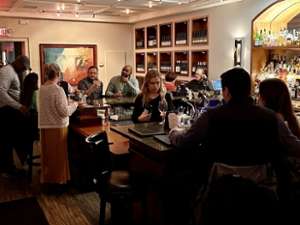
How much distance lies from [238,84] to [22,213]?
280 cm

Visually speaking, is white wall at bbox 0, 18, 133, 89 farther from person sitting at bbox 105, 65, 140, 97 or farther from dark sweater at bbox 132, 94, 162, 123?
dark sweater at bbox 132, 94, 162, 123

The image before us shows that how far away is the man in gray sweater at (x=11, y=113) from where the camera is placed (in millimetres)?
Answer: 4598

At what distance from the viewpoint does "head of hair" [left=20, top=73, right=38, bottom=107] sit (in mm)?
4555

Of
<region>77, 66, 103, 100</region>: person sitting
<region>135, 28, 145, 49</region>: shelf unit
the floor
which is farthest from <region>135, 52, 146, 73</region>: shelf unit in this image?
the floor

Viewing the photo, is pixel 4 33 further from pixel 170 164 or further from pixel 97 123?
pixel 170 164

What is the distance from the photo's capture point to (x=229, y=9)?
6652 mm

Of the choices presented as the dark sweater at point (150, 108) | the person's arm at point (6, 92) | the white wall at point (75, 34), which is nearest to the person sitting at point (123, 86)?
the person's arm at point (6, 92)

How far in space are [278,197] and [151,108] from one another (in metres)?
1.80

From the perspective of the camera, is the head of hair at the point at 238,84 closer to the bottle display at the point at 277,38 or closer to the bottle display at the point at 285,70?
the bottle display at the point at 277,38

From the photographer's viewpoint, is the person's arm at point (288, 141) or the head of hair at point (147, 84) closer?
the person's arm at point (288, 141)

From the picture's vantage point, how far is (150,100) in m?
3.56

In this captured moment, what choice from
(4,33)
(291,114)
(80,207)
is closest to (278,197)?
(291,114)

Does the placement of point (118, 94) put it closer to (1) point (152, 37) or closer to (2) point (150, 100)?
(2) point (150, 100)

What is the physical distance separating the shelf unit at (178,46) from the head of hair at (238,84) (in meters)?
5.52
